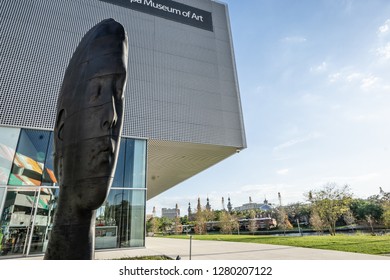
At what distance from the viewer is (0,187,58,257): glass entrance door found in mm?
9125

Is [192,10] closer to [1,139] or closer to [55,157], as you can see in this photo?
[1,139]

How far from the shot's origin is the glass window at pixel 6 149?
967 centimetres

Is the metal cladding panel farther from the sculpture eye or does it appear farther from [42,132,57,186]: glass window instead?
the sculpture eye

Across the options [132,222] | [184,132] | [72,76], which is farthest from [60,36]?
[72,76]

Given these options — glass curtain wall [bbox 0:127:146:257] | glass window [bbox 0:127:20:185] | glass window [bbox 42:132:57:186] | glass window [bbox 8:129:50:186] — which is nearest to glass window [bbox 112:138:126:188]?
glass curtain wall [bbox 0:127:146:257]

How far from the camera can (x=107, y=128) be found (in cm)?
273

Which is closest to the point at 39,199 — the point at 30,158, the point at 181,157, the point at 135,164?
the point at 30,158

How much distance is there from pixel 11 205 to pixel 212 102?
11.2 metres

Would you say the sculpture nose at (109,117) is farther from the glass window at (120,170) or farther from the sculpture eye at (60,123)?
the glass window at (120,170)

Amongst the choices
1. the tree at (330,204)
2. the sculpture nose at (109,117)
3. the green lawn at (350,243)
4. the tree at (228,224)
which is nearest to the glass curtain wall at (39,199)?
the green lawn at (350,243)

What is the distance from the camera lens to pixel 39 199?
9.98 metres

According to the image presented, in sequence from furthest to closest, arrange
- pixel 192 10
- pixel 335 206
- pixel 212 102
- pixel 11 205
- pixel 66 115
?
pixel 335 206
pixel 192 10
pixel 212 102
pixel 11 205
pixel 66 115

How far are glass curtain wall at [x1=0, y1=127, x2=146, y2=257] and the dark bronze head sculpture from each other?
831 cm

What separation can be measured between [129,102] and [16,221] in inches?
282
